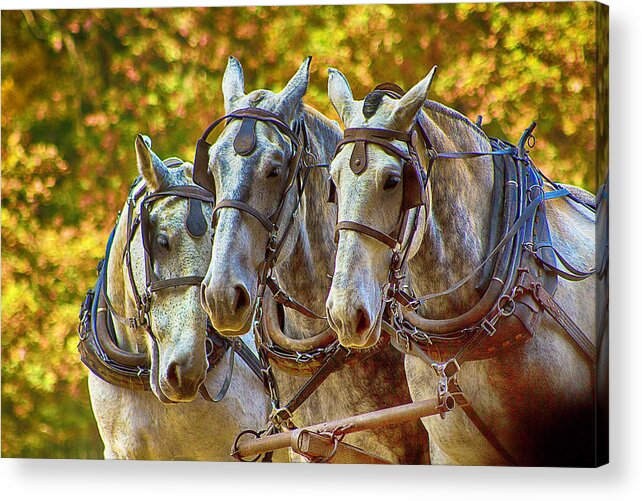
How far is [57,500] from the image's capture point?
452cm

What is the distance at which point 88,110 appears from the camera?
4562 mm

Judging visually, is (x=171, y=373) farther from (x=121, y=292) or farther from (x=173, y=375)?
(x=121, y=292)

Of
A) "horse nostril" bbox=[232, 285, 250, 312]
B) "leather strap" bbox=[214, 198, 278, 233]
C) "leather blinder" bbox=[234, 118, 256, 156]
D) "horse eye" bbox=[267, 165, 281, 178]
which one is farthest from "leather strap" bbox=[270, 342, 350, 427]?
"leather blinder" bbox=[234, 118, 256, 156]

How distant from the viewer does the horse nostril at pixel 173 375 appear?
4027 mm

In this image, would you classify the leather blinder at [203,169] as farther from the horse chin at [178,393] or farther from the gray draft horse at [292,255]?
the horse chin at [178,393]

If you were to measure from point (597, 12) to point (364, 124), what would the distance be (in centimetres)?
102

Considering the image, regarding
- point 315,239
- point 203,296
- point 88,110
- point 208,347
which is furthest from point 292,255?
point 88,110

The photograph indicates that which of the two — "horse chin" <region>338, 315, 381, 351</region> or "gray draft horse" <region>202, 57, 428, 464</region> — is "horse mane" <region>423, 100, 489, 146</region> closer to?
"gray draft horse" <region>202, 57, 428, 464</region>

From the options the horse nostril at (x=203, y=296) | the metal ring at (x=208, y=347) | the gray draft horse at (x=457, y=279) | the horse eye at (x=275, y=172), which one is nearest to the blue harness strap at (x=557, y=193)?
the gray draft horse at (x=457, y=279)

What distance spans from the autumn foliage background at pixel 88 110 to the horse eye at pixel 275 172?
1.70ft

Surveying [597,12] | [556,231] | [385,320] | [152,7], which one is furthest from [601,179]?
[152,7]

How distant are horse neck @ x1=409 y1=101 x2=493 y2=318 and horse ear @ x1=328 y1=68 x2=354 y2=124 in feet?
0.84

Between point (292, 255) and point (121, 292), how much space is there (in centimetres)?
73

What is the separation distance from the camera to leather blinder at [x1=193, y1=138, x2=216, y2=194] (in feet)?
12.8
